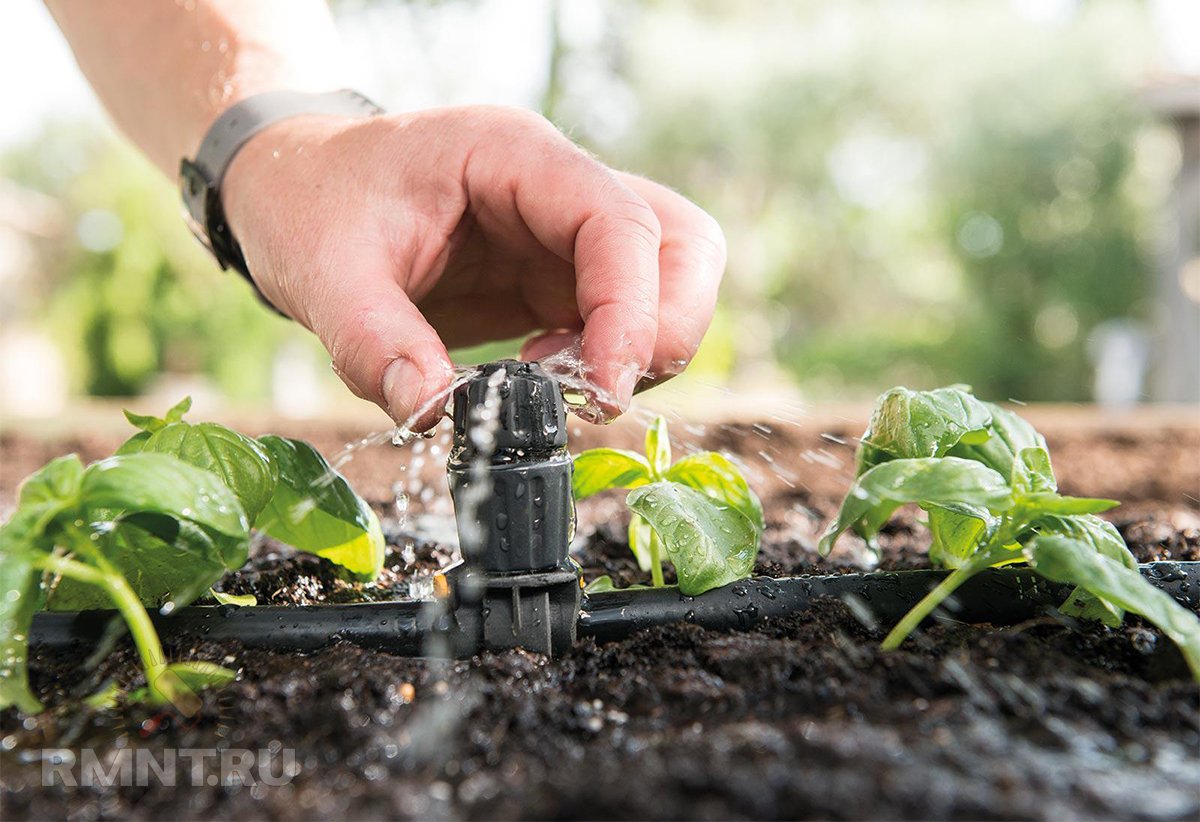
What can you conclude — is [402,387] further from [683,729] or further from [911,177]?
[911,177]

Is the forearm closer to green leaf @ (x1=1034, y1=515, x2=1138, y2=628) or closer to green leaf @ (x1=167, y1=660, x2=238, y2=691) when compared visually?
green leaf @ (x1=167, y1=660, x2=238, y2=691)

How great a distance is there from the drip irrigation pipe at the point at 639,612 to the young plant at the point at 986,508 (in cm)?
3

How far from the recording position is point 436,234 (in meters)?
1.05

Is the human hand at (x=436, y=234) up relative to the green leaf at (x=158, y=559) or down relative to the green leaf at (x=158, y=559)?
up

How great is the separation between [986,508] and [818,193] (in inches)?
503

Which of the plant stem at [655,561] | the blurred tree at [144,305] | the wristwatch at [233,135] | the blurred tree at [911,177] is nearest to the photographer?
the plant stem at [655,561]

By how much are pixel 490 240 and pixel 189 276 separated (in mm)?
8312

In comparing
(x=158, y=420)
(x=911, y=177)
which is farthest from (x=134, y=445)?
(x=911, y=177)

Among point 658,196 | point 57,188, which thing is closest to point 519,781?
point 658,196

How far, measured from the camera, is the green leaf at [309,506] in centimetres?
87

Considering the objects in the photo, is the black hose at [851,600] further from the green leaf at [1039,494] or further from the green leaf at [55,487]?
the green leaf at [55,487]

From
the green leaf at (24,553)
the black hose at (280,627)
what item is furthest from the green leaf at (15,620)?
the black hose at (280,627)

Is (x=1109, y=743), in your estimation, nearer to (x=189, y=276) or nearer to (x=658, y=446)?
(x=658, y=446)

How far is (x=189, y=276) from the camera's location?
870 centimetres
